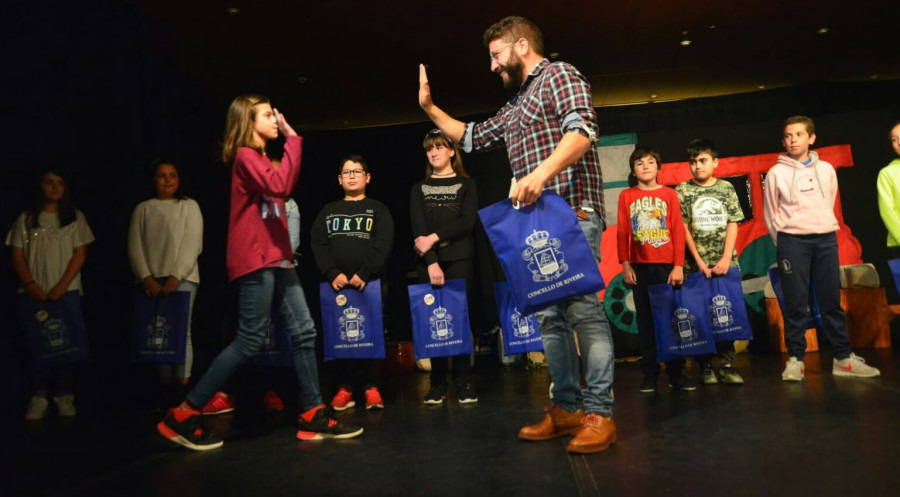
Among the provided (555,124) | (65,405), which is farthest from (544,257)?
(65,405)

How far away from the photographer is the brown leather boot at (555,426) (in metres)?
2.32

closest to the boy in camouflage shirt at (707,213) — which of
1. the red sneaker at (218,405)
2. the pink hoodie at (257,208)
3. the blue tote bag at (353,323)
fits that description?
the blue tote bag at (353,323)

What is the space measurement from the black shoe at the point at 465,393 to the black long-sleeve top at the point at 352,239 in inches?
30.2

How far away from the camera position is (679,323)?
3.51 m

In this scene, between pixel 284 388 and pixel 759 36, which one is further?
pixel 759 36

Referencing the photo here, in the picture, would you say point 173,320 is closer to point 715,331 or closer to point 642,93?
point 715,331

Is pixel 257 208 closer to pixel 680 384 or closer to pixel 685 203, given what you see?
pixel 680 384

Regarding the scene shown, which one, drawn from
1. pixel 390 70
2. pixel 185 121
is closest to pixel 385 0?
pixel 390 70

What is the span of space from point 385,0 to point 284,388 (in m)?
2.85

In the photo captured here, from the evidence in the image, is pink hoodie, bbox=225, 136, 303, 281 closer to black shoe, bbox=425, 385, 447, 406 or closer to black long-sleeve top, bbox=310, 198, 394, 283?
black long-sleeve top, bbox=310, 198, 394, 283

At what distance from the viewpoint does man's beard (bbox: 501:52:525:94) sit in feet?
7.71

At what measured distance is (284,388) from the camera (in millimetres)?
4238

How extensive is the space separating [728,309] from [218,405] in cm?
295

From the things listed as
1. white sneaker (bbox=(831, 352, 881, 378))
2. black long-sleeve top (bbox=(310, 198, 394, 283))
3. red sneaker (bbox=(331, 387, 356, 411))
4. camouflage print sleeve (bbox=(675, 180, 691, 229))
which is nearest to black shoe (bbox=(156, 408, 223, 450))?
red sneaker (bbox=(331, 387, 356, 411))
